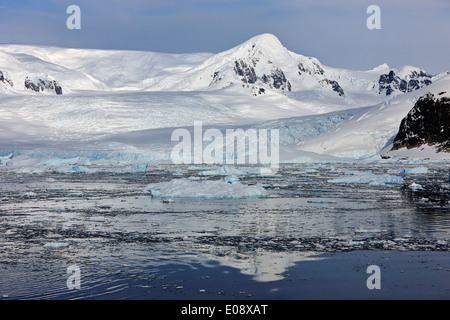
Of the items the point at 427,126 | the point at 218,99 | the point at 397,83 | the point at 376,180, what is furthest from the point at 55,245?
the point at 397,83

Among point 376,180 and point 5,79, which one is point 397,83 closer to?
point 5,79

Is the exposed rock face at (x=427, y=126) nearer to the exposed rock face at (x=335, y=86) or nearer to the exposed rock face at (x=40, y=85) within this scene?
the exposed rock face at (x=40, y=85)

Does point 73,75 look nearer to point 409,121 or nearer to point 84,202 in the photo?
point 409,121

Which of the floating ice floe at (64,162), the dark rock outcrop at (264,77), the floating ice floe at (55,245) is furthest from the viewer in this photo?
the dark rock outcrop at (264,77)

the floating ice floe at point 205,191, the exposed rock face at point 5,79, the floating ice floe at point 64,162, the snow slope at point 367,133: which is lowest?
the floating ice floe at point 205,191

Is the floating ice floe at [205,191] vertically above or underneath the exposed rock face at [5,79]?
underneath

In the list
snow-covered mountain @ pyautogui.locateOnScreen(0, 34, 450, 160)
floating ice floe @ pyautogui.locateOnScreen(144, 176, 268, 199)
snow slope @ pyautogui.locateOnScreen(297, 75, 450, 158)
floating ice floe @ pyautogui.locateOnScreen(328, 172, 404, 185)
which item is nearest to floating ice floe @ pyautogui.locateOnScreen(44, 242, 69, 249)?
floating ice floe @ pyautogui.locateOnScreen(144, 176, 268, 199)

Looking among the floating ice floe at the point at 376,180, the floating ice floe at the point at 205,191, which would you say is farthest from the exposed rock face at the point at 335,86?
the floating ice floe at the point at 205,191

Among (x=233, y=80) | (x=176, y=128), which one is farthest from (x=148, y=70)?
(x=176, y=128)
